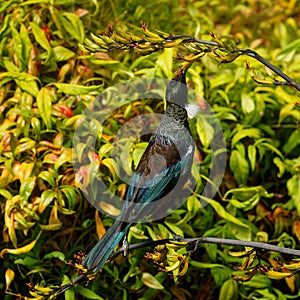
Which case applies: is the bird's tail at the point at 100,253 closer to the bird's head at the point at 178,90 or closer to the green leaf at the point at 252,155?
the bird's head at the point at 178,90

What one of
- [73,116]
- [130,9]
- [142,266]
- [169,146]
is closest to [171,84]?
[169,146]

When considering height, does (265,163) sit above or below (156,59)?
below

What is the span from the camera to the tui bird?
133 centimetres

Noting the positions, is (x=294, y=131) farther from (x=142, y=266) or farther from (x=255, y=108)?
(x=142, y=266)

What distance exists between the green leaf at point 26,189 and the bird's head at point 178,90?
53 centimetres

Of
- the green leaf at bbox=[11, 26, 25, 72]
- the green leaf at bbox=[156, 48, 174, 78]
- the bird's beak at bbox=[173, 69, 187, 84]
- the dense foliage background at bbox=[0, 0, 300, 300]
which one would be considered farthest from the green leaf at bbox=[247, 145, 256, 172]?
the green leaf at bbox=[11, 26, 25, 72]

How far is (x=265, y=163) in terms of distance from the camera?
2.03 meters

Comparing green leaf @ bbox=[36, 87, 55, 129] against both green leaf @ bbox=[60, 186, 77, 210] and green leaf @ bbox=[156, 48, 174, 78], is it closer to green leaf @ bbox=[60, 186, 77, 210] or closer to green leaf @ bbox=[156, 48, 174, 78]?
green leaf @ bbox=[60, 186, 77, 210]

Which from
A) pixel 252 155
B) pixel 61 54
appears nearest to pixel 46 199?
pixel 61 54

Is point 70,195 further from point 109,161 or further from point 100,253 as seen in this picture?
point 100,253

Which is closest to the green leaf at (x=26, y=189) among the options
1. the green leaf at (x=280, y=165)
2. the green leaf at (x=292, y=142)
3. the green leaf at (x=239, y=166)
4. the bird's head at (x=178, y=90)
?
the bird's head at (x=178, y=90)

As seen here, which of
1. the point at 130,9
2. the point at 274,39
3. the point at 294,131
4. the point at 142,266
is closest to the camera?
the point at 142,266

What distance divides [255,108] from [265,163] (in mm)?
193

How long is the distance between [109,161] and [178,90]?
0.45m
